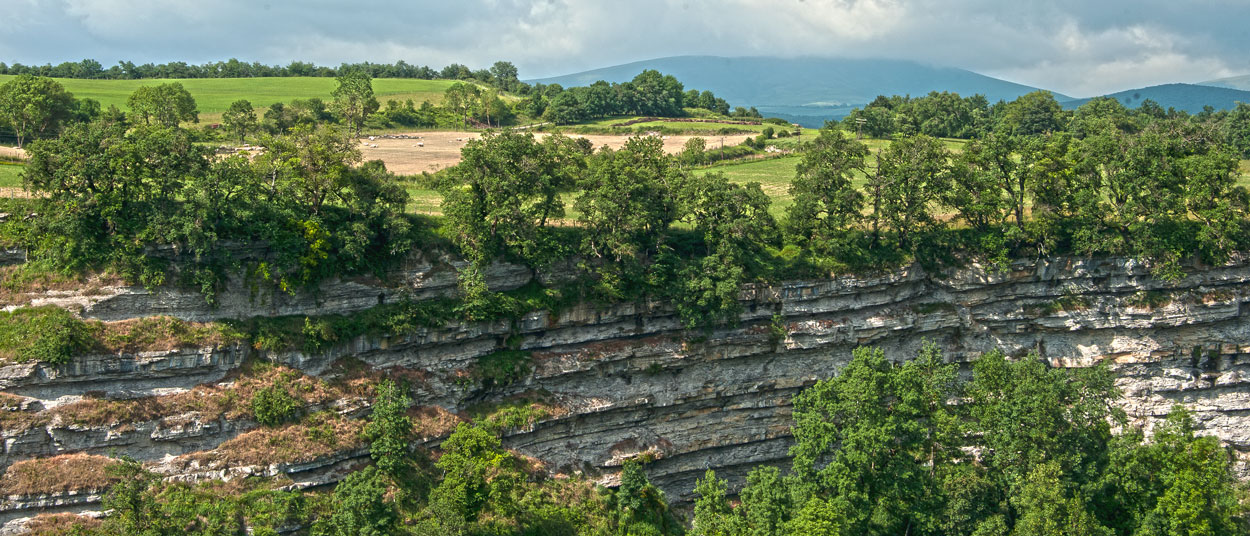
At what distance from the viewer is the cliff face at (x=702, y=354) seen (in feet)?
124

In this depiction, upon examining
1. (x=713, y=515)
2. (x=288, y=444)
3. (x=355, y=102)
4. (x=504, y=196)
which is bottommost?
(x=713, y=515)

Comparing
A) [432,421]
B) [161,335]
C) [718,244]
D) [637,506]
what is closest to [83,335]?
[161,335]

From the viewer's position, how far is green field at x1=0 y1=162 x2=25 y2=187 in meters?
43.4

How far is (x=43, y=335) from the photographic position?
117 ft

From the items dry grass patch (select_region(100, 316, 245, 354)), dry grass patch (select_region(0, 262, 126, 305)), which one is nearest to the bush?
dry grass patch (select_region(100, 316, 245, 354))

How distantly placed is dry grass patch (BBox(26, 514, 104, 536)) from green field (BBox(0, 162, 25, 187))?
61.4 ft

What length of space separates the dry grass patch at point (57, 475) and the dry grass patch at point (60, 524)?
1.12 m

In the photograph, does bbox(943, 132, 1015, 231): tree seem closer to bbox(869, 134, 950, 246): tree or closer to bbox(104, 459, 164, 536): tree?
bbox(869, 134, 950, 246): tree

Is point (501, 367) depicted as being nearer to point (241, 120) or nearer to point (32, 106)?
point (241, 120)

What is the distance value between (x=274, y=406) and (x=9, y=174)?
23.8m

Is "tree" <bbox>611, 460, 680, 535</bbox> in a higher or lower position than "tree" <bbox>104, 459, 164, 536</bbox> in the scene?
lower

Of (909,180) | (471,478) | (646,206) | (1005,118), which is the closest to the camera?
(471,478)

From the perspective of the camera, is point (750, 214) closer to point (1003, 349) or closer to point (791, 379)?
point (791, 379)

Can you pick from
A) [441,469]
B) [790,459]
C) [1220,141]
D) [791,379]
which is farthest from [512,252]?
[1220,141]
